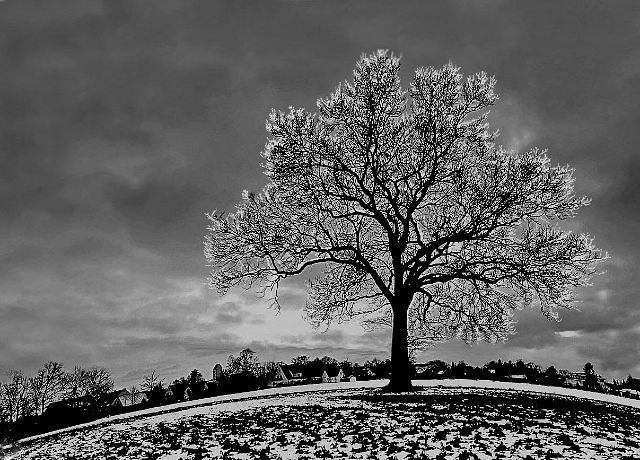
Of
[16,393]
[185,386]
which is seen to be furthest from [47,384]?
[185,386]

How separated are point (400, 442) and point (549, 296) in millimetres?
14890

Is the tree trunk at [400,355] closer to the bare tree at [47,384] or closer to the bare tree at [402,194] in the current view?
the bare tree at [402,194]

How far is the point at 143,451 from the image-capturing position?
43.0 ft

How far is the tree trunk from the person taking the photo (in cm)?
2266

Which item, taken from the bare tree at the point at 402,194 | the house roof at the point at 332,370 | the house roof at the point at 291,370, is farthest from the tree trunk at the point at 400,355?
the house roof at the point at 291,370

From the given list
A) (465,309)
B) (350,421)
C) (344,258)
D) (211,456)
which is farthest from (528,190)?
(211,456)

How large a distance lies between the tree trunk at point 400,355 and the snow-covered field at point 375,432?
2272mm

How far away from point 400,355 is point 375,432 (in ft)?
34.1

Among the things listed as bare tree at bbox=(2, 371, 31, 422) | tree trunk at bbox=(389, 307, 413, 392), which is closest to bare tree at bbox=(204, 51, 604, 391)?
tree trunk at bbox=(389, 307, 413, 392)

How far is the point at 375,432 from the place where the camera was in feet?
42.6

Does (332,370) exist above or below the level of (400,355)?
below

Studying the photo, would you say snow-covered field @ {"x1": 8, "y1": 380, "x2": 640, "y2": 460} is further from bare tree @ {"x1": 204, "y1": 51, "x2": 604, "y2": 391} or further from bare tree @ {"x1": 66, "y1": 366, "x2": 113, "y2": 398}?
bare tree @ {"x1": 66, "y1": 366, "x2": 113, "y2": 398}

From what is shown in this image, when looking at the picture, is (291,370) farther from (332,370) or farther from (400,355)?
(400,355)

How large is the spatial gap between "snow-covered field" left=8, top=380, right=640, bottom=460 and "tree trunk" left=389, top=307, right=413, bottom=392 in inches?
89.5
